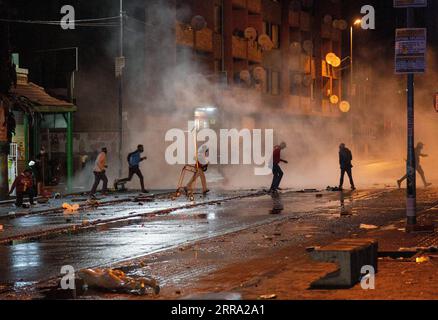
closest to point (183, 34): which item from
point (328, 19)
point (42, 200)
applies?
point (42, 200)

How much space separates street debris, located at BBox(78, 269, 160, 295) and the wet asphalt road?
1085 millimetres

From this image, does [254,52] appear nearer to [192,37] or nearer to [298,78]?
[298,78]

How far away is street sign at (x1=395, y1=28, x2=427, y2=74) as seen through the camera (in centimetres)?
1611

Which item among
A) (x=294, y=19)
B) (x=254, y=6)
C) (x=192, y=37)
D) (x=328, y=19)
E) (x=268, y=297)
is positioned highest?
(x=328, y=19)

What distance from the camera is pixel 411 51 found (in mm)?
16219

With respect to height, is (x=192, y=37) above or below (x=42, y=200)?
above

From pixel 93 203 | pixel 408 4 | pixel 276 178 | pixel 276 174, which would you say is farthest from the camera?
pixel 276 174

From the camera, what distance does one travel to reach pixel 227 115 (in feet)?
157

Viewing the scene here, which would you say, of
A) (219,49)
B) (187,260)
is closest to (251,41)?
(219,49)

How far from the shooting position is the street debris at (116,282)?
35.3 feet

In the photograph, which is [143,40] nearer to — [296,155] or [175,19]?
[175,19]

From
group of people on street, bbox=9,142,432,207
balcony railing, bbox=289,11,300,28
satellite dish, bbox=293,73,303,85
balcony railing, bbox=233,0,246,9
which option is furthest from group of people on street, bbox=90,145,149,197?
balcony railing, bbox=289,11,300,28

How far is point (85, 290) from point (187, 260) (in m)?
2.98

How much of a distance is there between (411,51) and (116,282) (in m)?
7.69
